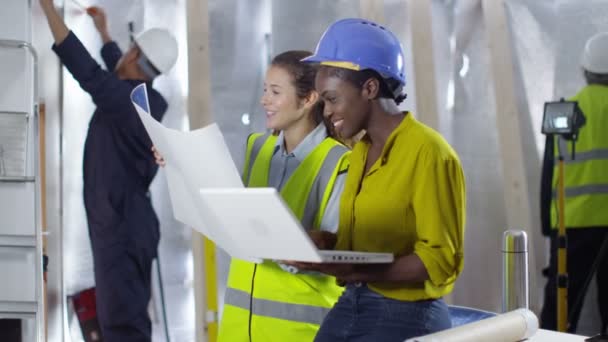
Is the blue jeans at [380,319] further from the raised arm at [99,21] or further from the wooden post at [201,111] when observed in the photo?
the raised arm at [99,21]

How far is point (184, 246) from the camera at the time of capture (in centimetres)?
378

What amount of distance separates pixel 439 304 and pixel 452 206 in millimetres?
212

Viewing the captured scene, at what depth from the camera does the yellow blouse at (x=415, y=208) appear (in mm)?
1578

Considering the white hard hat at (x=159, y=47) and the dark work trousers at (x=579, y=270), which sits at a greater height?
the white hard hat at (x=159, y=47)

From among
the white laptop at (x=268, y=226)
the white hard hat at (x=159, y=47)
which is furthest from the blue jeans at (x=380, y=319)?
the white hard hat at (x=159, y=47)

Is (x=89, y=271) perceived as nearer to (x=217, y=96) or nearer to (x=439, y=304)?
(x=217, y=96)

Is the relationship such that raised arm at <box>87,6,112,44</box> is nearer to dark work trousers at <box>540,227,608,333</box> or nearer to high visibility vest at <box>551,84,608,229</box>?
high visibility vest at <box>551,84,608,229</box>

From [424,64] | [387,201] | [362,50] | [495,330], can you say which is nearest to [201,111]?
[424,64]

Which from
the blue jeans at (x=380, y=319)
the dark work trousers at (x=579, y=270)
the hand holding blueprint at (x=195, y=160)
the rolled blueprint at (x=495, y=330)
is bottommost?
the dark work trousers at (x=579, y=270)

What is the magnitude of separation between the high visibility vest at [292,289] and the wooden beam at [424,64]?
70.2 inches

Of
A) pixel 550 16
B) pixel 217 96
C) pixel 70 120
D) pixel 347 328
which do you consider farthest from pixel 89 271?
pixel 550 16

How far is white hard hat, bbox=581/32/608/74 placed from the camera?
12.2 ft

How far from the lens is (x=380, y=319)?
163cm

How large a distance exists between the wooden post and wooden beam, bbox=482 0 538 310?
138cm
